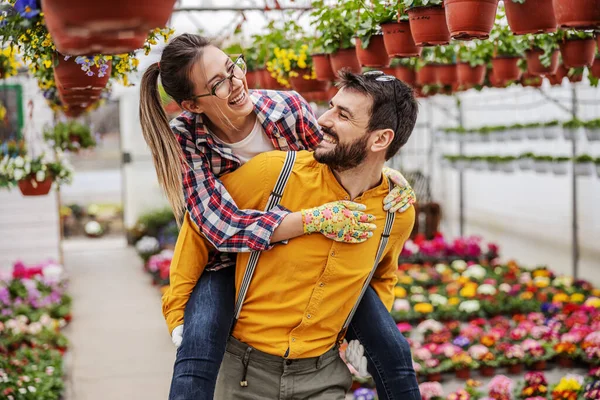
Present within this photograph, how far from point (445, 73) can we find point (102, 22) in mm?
3884

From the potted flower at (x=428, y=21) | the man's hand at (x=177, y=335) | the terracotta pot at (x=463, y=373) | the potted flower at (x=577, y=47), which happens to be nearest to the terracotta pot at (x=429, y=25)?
the potted flower at (x=428, y=21)

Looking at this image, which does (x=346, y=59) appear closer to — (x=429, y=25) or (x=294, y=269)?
(x=429, y=25)

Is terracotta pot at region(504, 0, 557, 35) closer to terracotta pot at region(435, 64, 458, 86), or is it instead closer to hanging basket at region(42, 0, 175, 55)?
hanging basket at region(42, 0, 175, 55)

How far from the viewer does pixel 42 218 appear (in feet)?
31.3

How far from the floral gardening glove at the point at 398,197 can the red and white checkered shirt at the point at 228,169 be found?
11.4 inches

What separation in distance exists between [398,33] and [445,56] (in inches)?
74.3

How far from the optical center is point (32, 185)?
5527 millimetres

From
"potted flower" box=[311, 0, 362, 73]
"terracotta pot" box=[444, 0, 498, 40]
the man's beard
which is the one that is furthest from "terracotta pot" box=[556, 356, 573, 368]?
the man's beard

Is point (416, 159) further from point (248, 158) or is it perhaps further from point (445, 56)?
point (248, 158)

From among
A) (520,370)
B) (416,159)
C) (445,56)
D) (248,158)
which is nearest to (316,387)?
(248,158)

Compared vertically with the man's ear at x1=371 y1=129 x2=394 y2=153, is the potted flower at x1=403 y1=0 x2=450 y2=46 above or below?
above

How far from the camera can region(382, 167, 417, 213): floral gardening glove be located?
210 cm

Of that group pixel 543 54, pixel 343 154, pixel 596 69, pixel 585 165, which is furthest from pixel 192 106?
pixel 585 165

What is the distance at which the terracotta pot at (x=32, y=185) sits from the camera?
5500 mm
